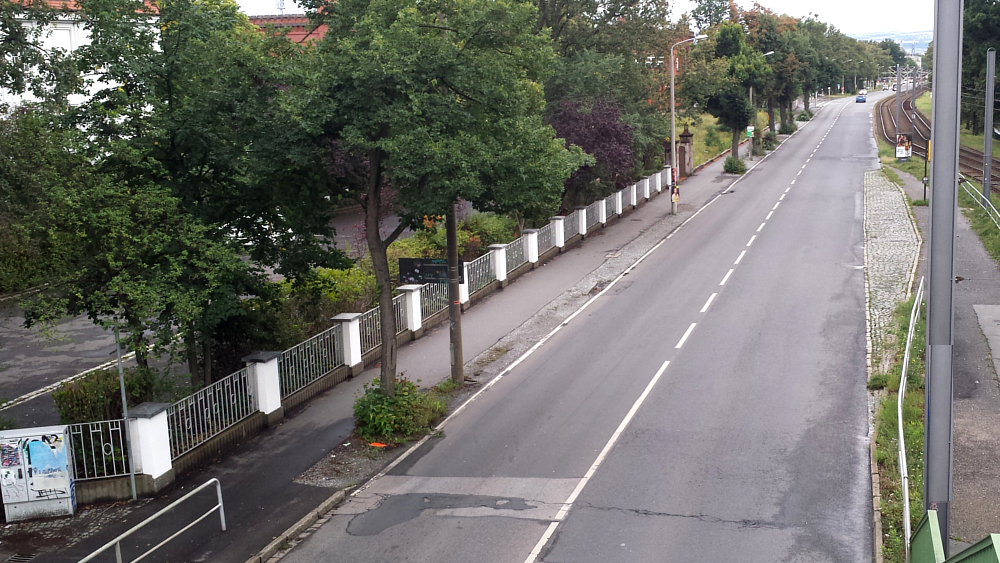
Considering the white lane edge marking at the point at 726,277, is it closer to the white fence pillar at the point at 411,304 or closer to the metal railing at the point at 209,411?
the white fence pillar at the point at 411,304

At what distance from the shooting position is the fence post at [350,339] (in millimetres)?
17625

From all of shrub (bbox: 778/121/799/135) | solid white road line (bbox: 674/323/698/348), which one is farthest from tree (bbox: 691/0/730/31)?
solid white road line (bbox: 674/323/698/348)

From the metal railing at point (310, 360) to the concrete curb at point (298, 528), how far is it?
13.4ft

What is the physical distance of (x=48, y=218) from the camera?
12398mm

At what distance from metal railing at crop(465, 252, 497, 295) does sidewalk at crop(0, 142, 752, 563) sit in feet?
1.53

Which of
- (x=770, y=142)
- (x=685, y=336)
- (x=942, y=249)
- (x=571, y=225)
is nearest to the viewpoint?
(x=942, y=249)

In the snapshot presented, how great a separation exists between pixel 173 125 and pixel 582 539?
9036 mm

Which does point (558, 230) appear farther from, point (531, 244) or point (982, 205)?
point (982, 205)

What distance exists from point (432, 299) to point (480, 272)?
2574 mm

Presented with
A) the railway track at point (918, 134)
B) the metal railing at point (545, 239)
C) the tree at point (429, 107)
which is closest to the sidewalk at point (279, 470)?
the tree at point (429, 107)

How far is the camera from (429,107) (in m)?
13.2

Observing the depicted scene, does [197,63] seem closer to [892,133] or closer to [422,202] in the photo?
[422,202]

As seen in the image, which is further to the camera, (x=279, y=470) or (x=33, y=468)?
(x=279, y=470)

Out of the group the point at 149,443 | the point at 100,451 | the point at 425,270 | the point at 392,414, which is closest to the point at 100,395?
the point at 100,451
